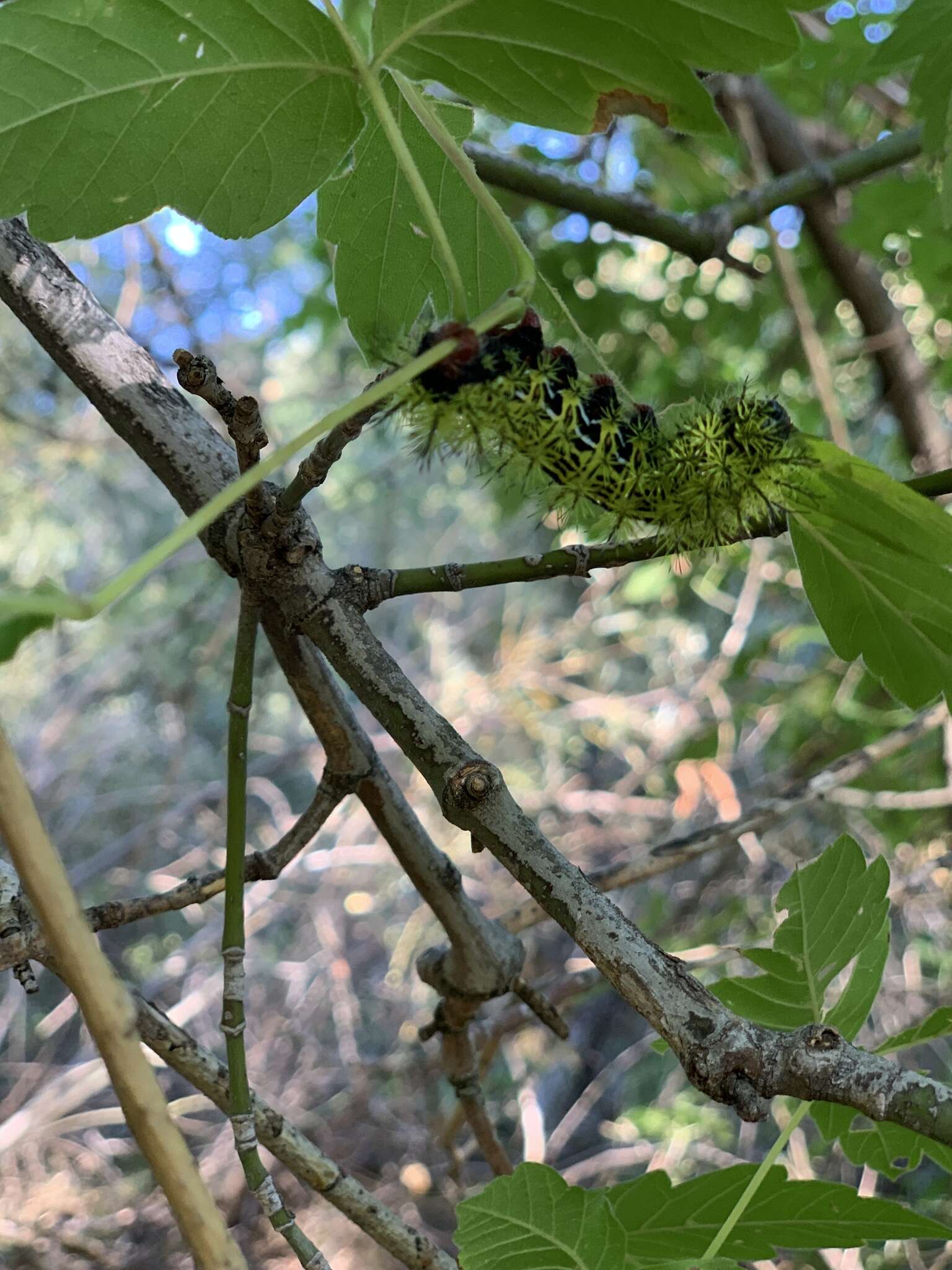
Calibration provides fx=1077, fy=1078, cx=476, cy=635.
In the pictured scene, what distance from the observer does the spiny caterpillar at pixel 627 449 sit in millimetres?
1178

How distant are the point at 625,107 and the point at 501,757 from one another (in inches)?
239

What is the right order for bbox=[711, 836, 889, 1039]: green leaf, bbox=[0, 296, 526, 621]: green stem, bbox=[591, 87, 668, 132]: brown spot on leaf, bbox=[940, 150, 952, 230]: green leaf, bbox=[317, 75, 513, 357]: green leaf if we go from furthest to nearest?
bbox=[940, 150, 952, 230]: green leaf, bbox=[317, 75, 513, 357]: green leaf, bbox=[711, 836, 889, 1039]: green leaf, bbox=[591, 87, 668, 132]: brown spot on leaf, bbox=[0, 296, 526, 621]: green stem

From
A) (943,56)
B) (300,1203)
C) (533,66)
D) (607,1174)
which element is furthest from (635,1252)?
(607,1174)

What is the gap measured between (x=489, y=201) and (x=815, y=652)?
7054 millimetres

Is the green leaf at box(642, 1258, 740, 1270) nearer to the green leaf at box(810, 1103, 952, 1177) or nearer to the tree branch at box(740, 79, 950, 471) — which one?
the green leaf at box(810, 1103, 952, 1177)

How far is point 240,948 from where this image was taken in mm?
1100

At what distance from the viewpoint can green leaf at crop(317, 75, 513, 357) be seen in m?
1.22

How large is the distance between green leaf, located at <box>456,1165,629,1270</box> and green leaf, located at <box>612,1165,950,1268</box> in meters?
0.07

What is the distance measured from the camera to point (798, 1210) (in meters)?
1.01

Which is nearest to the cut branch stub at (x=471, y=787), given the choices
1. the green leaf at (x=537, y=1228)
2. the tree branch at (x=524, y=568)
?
the tree branch at (x=524, y=568)

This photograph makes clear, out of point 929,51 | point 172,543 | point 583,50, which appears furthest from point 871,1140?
point 929,51

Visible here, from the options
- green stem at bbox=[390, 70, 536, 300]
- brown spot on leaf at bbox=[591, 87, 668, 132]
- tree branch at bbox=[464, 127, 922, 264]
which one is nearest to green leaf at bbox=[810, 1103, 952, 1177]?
green stem at bbox=[390, 70, 536, 300]

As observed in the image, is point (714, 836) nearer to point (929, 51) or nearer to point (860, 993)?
point (860, 993)

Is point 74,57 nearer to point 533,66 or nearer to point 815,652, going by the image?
point 533,66
